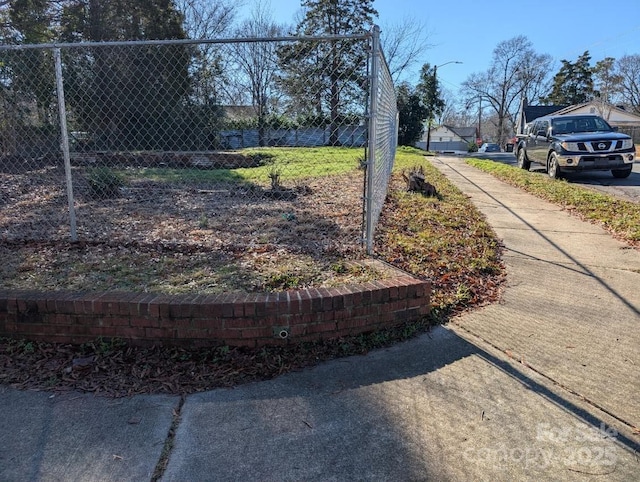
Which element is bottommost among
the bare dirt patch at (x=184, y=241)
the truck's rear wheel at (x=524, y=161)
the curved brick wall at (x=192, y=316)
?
the curved brick wall at (x=192, y=316)

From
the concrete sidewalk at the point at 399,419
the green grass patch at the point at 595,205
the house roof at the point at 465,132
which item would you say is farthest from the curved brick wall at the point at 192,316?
the house roof at the point at 465,132

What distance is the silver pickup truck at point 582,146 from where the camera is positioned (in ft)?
37.0

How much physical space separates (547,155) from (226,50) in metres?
10.5

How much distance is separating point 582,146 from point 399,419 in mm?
11368

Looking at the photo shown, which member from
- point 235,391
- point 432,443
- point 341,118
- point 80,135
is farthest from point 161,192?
point 432,443

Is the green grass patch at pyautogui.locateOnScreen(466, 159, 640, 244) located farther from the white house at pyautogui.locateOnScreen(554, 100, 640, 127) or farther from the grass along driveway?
the white house at pyautogui.locateOnScreen(554, 100, 640, 127)

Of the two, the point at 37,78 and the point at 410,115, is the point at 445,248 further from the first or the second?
the point at 410,115

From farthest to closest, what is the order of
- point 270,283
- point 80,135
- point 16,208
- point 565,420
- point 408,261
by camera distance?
point 80,135, point 16,208, point 408,261, point 270,283, point 565,420

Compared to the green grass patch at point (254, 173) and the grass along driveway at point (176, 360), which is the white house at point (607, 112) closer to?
the green grass patch at point (254, 173)

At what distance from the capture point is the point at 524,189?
10.1 meters

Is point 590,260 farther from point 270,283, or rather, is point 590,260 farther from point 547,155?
point 547,155

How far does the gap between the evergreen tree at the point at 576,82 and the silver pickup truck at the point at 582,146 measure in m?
54.6

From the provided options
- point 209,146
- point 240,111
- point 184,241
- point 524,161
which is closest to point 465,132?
point 524,161

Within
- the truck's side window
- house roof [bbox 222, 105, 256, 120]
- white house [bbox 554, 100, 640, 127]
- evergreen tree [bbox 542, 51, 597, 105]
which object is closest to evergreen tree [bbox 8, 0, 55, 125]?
house roof [bbox 222, 105, 256, 120]
